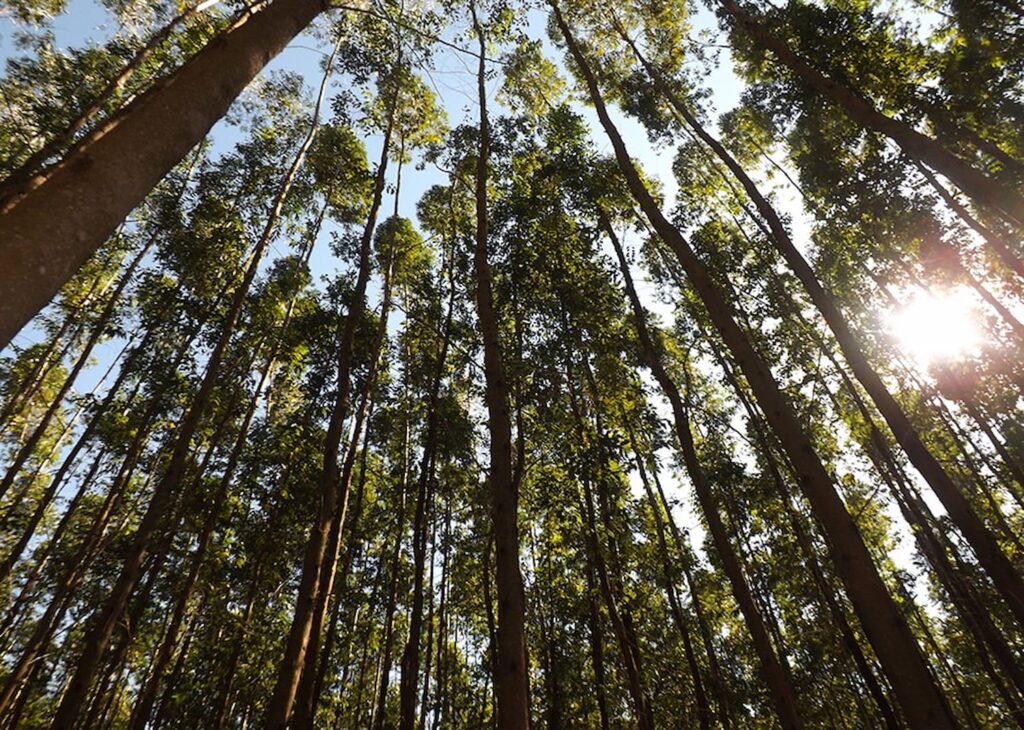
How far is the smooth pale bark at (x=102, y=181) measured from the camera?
1.15 m

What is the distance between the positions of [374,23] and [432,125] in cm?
314

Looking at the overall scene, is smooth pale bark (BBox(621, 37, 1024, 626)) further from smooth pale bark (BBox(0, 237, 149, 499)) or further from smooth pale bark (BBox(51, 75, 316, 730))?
smooth pale bark (BBox(0, 237, 149, 499))

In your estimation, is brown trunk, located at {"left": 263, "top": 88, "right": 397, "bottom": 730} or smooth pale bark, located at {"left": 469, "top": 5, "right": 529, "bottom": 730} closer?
smooth pale bark, located at {"left": 469, "top": 5, "right": 529, "bottom": 730}

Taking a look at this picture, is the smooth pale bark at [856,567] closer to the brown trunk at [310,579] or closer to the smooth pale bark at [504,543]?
the smooth pale bark at [504,543]

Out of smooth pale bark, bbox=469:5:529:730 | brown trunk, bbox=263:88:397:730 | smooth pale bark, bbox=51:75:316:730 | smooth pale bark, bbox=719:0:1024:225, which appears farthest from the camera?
smooth pale bark, bbox=719:0:1024:225

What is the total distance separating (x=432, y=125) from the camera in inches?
501

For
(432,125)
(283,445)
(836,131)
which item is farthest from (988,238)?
(283,445)

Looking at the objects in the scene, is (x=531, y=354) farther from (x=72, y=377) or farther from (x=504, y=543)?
(x=72, y=377)

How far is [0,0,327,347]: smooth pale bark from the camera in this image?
115cm

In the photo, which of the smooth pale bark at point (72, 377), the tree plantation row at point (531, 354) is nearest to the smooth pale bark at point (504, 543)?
the tree plantation row at point (531, 354)

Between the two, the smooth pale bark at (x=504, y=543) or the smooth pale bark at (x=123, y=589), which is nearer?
the smooth pale bark at (x=504, y=543)

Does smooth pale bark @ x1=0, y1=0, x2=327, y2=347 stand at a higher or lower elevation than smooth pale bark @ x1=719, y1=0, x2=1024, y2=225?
lower

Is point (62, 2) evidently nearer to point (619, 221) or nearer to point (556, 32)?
point (556, 32)

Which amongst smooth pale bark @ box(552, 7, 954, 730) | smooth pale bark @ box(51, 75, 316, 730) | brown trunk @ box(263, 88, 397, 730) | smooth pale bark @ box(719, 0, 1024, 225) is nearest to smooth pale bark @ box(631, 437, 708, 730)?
smooth pale bark @ box(552, 7, 954, 730)
